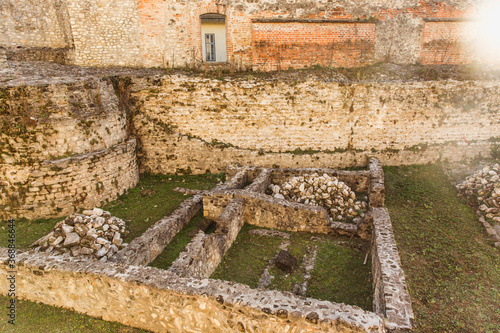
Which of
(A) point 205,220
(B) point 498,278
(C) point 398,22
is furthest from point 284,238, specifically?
(C) point 398,22

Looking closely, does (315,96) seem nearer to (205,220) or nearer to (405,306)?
(205,220)

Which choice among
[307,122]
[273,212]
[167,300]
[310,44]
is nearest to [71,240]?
[167,300]

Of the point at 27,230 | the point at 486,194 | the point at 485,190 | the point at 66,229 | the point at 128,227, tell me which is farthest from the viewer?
the point at 485,190

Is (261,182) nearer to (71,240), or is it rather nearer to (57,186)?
(71,240)

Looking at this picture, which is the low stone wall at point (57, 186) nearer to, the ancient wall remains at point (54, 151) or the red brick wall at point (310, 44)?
the ancient wall remains at point (54, 151)

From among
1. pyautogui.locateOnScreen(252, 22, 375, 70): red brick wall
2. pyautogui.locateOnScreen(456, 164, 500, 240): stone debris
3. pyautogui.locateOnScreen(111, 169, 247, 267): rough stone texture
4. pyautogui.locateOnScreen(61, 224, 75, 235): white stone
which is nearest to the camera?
pyautogui.locateOnScreen(111, 169, 247, 267): rough stone texture

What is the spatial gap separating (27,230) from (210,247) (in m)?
4.81

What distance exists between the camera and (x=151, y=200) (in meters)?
9.57

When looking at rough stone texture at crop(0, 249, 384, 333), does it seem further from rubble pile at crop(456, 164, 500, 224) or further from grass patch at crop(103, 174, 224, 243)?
rubble pile at crop(456, 164, 500, 224)

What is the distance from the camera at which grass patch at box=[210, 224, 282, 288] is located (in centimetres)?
627

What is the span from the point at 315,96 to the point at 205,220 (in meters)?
6.10

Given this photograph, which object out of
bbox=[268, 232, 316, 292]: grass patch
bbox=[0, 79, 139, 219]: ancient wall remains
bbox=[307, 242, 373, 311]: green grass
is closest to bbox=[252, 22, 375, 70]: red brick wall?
bbox=[0, 79, 139, 219]: ancient wall remains

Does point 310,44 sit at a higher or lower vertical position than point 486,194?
higher

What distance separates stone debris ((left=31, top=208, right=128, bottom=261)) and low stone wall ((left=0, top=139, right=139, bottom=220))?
1.50 metres
